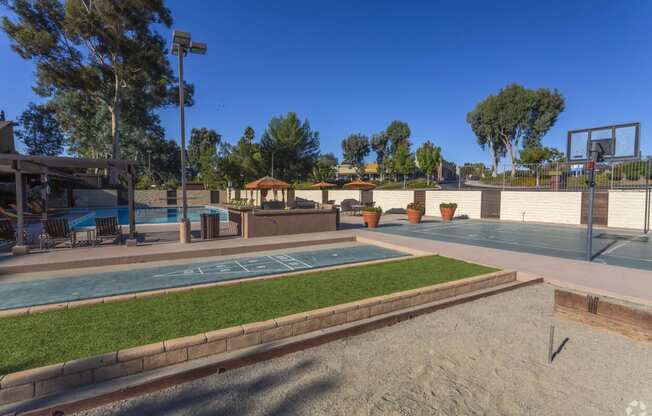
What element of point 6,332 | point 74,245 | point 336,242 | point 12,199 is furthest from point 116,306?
point 12,199

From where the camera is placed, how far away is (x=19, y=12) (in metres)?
23.0

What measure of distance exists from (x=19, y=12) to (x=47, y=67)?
12.4ft

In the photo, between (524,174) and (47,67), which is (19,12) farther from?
(524,174)

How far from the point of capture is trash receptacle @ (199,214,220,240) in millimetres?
11136

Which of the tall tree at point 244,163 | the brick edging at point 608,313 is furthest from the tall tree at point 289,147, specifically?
the brick edging at point 608,313

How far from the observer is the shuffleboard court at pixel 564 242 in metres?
8.85

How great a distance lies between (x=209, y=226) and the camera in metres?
11.2

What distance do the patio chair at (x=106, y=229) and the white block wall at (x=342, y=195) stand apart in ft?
66.2

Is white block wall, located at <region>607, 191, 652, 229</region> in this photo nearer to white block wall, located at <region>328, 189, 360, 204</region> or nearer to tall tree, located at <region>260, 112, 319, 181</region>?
Answer: white block wall, located at <region>328, 189, 360, 204</region>

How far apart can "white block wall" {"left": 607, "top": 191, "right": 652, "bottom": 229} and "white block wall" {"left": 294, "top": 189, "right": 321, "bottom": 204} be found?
74.3 ft

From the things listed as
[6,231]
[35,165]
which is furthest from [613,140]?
[6,231]

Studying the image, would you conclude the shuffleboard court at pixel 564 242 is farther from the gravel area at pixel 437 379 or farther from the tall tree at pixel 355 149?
the tall tree at pixel 355 149

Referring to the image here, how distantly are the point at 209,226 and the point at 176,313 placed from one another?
7.17 meters

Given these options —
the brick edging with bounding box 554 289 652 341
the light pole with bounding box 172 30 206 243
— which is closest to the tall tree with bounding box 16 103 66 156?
the light pole with bounding box 172 30 206 243
